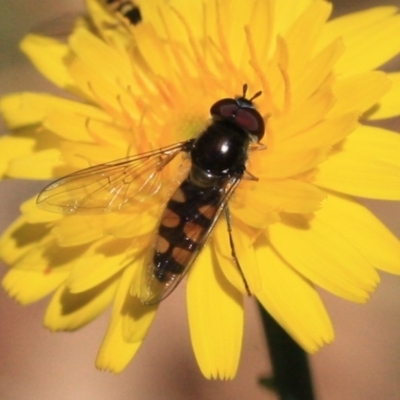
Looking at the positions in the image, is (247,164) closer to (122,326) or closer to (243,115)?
(243,115)

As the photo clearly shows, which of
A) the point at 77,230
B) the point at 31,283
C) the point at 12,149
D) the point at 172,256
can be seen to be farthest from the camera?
the point at 12,149

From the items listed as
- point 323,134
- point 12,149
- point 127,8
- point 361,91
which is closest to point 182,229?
point 323,134

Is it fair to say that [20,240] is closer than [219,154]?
No

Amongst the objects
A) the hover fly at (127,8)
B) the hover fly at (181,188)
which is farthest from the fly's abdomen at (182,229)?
the hover fly at (127,8)

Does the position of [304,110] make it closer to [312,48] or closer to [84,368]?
[312,48]

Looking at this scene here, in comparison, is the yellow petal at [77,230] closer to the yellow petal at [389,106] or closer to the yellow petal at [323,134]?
the yellow petal at [323,134]

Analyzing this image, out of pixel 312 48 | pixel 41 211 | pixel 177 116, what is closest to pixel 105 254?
pixel 41 211
